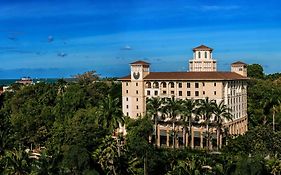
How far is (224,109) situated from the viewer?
72125 millimetres

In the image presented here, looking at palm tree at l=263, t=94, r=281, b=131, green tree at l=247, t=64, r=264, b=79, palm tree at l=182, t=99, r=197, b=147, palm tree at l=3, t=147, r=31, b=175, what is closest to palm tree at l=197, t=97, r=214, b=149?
palm tree at l=182, t=99, r=197, b=147

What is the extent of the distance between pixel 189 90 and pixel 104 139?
33542 mm

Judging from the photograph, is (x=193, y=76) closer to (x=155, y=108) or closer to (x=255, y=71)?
(x=155, y=108)

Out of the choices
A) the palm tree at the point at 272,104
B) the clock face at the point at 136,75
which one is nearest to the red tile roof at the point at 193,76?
the clock face at the point at 136,75

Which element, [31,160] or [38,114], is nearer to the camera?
[31,160]

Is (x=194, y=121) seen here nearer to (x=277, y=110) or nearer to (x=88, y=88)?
(x=277, y=110)

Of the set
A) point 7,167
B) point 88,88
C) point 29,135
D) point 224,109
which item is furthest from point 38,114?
point 7,167

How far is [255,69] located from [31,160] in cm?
8799

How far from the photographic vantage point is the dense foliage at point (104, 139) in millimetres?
46500

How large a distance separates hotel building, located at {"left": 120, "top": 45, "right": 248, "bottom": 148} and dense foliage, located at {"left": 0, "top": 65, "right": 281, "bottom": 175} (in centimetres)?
433

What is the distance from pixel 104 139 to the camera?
52.9m

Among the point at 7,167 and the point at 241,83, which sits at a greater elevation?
the point at 241,83

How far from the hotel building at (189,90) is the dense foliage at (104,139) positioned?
170 inches

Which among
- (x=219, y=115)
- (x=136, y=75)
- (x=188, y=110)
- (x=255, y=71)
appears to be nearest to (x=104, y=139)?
(x=188, y=110)
